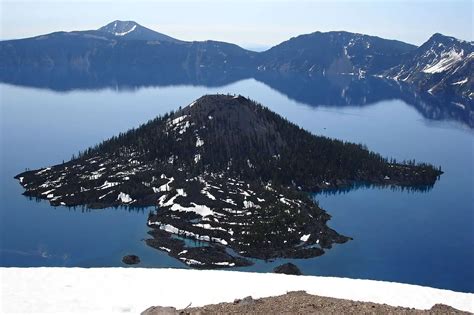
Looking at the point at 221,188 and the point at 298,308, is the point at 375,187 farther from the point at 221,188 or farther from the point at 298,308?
the point at 298,308

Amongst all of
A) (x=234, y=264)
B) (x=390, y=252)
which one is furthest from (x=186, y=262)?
(x=390, y=252)

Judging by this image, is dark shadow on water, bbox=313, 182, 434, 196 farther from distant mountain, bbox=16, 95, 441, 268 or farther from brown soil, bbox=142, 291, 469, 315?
brown soil, bbox=142, 291, 469, 315

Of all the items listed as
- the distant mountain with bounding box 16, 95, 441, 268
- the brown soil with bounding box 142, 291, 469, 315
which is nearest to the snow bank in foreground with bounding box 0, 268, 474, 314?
the brown soil with bounding box 142, 291, 469, 315

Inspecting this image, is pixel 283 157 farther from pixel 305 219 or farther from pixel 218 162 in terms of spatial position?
pixel 305 219

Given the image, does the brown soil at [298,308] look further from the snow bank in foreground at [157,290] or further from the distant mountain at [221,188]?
the distant mountain at [221,188]

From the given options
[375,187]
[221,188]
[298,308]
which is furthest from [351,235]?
[298,308]

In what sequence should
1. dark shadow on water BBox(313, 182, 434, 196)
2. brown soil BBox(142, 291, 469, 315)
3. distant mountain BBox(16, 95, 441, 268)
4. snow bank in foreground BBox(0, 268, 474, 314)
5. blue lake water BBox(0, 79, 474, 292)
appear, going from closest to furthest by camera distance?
1. brown soil BBox(142, 291, 469, 315)
2. snow bank in foreground BBox(0, 268, 474, 314)
3. blue lake water BBox(0, 79, 474, 292)
4. distant mountain BBox(16, 95, 441, 268)
5. dark shadow on water BBox(313, 182, 434, 196)
